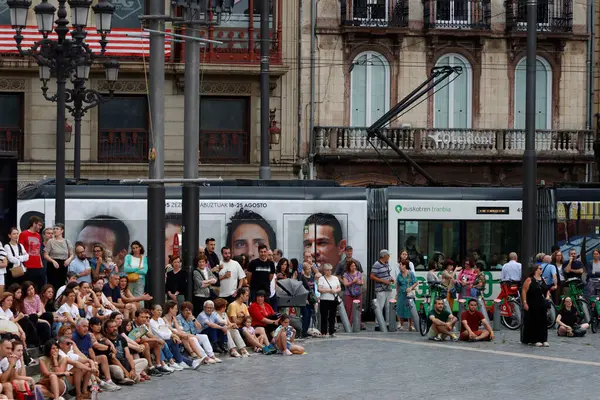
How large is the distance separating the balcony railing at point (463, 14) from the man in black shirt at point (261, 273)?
17895mm

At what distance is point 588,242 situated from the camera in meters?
33.2

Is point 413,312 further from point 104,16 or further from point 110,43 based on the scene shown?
point 110,43

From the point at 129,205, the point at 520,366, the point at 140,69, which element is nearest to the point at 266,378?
the point at 520,366

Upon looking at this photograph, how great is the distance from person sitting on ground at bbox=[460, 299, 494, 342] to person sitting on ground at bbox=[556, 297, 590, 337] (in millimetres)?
1773

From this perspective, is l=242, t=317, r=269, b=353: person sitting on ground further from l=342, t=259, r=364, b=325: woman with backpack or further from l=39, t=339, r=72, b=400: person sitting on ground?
l=39, t=339, r=72, b=400: person sitting on ground

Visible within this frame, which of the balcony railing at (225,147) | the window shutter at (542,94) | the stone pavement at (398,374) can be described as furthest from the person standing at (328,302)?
the window shutter at (542,94)

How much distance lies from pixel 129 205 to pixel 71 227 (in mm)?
1246

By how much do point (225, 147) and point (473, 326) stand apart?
16867 mm

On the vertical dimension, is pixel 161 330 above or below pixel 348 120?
below

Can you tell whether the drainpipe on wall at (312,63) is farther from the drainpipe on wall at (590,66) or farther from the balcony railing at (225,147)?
the drainpipe on wall at (590,66)

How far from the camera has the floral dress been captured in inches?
1156

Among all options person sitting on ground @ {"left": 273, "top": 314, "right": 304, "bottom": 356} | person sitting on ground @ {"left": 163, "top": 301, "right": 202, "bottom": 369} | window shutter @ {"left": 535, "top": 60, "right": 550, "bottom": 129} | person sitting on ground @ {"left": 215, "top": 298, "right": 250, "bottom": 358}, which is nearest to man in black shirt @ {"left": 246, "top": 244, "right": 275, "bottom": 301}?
person sitting on ground @ {"left": 273, "top": 314, "right": 304, "bottom": 356}

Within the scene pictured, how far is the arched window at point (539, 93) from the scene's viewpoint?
44.9m

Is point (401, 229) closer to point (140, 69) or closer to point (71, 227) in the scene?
point (71, 227)
